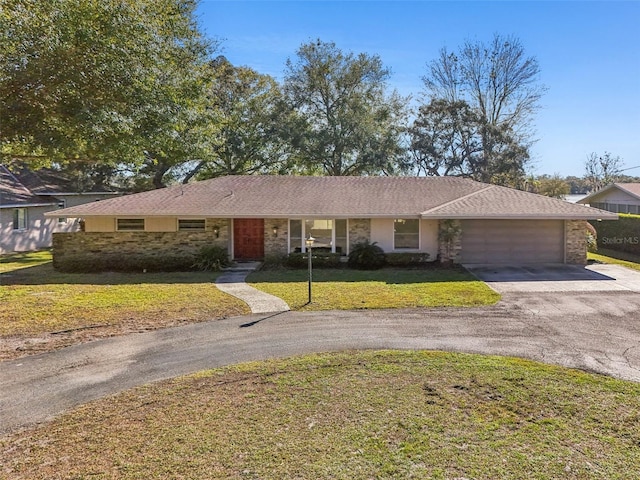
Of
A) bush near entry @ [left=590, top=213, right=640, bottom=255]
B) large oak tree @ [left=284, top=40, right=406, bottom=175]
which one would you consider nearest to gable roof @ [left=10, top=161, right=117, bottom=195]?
large oak tree @ [left=284, top=40, right=406, bottom=175]

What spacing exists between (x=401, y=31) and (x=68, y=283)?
48.5 ft

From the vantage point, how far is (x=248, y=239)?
727 inches

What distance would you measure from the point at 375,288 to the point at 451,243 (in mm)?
5697

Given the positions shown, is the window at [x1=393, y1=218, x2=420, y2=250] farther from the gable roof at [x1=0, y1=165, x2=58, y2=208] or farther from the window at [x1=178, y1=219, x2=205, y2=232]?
the gable roof at [x1=0, y1=165, x2=58, y2=208]

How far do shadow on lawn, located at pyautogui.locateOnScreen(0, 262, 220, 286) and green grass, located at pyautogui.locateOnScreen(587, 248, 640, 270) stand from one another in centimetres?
1718

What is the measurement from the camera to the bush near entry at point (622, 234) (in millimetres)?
22969

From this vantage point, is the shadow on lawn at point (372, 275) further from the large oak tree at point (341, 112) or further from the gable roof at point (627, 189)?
the gable roof at point (627, 189)

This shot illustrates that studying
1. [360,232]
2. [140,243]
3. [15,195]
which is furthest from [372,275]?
[15,195]

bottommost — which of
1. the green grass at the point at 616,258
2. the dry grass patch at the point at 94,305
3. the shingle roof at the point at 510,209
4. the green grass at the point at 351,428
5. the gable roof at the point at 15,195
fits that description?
the green grass at the point at 351,428

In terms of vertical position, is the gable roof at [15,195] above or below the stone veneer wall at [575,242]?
above

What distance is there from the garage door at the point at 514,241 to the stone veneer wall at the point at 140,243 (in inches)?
417

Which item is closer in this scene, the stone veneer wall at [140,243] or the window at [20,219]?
the stone veneer wall at [140,243]

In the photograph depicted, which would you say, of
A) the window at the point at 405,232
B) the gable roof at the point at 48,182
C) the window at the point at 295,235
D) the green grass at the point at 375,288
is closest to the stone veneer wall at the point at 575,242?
the green grass at the point at 375,288

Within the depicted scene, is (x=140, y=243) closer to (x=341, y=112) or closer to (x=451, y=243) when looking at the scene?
(x=451, y=243)
